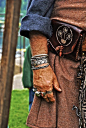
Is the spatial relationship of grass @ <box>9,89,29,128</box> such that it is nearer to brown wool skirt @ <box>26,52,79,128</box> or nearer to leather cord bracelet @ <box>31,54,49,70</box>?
brown wool skirt @ <box>26,52,79,128</box>

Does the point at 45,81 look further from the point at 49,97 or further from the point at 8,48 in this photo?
the point at 8,48

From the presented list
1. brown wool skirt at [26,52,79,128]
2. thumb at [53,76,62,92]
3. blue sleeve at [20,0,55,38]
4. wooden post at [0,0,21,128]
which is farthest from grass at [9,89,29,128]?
wooden post at [0,0,21,128]

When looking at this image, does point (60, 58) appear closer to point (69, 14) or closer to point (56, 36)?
point (56, 36)

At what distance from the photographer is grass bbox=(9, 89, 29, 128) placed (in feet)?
14.3

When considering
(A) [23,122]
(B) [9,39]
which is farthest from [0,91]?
(A) [23,122]

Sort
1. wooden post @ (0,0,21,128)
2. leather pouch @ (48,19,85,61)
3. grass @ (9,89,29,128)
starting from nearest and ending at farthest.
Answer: wooden post @ (0,0,21,128)
leather pouch @ (48,19,85,61)
grass @ (9,89,29,128)

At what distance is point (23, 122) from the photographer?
4410mm

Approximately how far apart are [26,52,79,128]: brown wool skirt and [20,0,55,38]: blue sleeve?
0.66 ft

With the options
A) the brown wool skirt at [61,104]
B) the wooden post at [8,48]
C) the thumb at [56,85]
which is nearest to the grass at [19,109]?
the brown wool skirt at [61,104]

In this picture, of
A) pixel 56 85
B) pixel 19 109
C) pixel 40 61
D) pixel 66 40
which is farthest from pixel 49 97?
pixel 19 109

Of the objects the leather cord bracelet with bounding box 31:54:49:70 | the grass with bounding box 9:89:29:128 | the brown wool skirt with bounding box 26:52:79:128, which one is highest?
the leather cord bracelet with bounding box 31:54:49:70

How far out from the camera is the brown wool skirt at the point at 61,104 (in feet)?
6.11

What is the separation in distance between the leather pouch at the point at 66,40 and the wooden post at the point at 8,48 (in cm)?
51

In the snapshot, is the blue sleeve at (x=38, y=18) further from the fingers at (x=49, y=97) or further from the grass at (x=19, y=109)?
the grass at (x=19, y=109)
